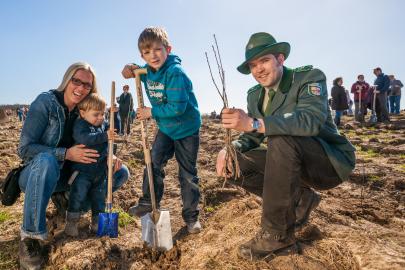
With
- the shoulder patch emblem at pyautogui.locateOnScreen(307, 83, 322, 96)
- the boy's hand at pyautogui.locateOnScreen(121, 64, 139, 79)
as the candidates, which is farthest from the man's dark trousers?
the boy's hand at pyautogui.locateOnScreen(121, 64, 139, 79)

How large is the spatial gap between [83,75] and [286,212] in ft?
7.95

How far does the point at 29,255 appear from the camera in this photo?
9.39ft

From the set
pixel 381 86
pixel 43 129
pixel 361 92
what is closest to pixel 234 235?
pixel 43 129

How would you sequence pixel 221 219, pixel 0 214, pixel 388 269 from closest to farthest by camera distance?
pixel 388 269
pixel 221 219
pixel 0 214

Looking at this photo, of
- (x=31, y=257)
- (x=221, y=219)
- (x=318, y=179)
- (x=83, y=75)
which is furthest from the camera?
(x=221, y=219)

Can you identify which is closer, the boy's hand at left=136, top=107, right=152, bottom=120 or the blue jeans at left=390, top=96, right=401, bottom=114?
the boy's hand at left=136, top=107, right=152, bottom=120

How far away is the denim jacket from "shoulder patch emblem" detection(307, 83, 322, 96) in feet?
7.68

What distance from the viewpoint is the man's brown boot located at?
230 cm

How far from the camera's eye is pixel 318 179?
2.61m

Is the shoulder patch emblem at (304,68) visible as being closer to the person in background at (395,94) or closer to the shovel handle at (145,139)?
the shovel handle at (145,139)

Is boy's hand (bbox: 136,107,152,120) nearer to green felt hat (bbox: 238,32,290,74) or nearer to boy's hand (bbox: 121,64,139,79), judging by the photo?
boy's hand (bbox: 121,64,139,79)

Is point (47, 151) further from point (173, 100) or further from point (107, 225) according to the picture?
point (173, 100)

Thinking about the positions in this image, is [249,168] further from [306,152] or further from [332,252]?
[332,252]

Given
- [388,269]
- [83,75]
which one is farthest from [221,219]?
[83,75]
